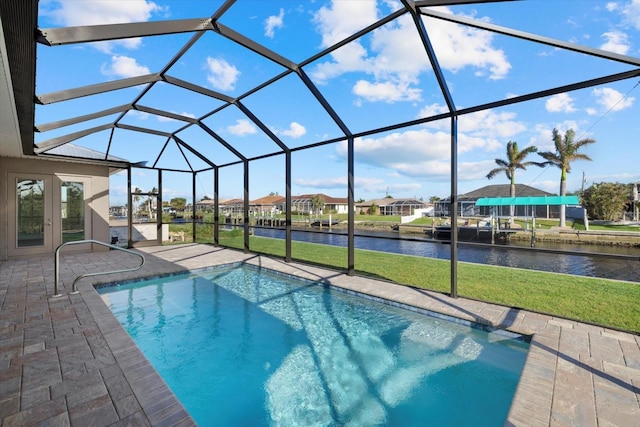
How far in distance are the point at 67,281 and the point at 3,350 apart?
2.63m

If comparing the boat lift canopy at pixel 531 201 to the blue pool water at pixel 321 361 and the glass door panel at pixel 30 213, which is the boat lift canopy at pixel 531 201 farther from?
the glass door panel at pixel 30 213

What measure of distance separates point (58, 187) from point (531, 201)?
12.2 meters

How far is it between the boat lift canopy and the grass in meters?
1.39

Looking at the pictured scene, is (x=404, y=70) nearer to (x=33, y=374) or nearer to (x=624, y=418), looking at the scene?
(x=624, y=418)

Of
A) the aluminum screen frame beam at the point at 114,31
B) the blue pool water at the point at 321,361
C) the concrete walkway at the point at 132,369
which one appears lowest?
the blue pool water at the point at 321,361

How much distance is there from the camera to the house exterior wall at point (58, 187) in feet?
22.0

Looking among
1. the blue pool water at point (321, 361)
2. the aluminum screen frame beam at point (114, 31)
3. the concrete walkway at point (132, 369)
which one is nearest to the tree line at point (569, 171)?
the concrete walkway at point (132, 369)

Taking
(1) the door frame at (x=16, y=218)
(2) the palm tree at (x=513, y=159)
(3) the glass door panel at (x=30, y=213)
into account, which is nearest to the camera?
(1) the door frame at (x=16, y=218)

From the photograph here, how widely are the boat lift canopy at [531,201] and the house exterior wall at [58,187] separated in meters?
10.4

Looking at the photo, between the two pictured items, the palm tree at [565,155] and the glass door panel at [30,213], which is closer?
the glass door panel at [30,213]

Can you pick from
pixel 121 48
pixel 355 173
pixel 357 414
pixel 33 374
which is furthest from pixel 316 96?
pixel 33 374

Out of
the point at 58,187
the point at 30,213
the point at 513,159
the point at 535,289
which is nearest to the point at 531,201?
the point at 535,289

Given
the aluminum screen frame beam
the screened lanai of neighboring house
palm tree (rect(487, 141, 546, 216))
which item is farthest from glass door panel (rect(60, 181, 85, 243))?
palm tree (rect(487, 141, 546, 216))

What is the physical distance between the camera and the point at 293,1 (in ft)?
11.7
